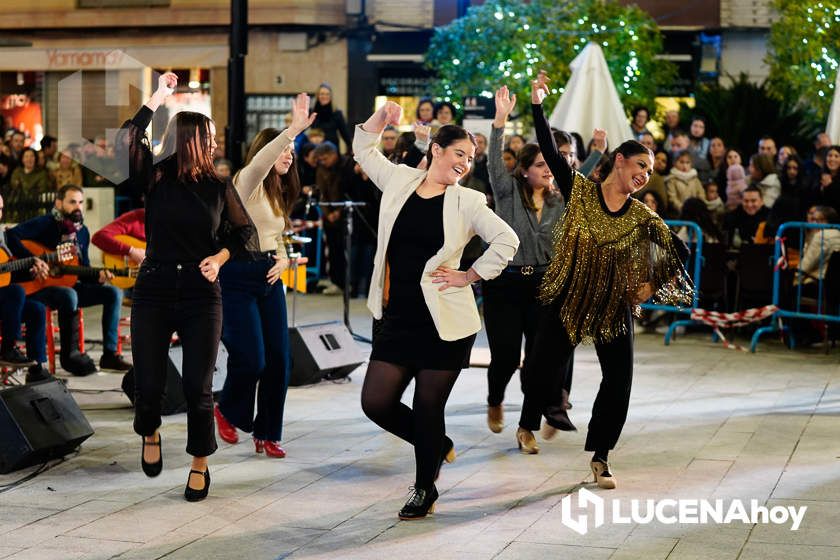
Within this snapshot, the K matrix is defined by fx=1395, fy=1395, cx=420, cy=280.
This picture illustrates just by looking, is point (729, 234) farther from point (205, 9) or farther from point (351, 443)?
point (205, 9)

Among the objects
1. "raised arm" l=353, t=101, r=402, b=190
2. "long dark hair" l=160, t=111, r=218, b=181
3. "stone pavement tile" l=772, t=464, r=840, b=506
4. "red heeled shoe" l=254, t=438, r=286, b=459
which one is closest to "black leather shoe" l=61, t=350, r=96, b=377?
"red heeled shoe" l=254, t=438, r=286, b=459

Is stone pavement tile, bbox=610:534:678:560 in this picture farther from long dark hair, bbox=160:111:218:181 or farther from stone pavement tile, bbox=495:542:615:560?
long dark hair, bbox=160:111:218:181

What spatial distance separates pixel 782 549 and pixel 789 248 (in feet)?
24.6

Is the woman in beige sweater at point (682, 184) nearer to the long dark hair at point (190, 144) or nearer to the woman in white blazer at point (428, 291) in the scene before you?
the woman in white blazer at point (428, 291)

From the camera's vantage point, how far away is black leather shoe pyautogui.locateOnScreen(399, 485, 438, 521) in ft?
21.6

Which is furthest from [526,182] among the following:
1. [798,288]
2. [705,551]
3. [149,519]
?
[798,288]

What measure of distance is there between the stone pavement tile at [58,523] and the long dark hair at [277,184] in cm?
201

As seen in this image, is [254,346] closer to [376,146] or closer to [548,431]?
[376,146]

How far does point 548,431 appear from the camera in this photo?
8414 millimetres

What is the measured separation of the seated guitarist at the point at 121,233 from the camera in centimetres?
1061

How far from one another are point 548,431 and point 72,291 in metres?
4.46

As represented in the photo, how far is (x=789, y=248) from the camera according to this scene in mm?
13156

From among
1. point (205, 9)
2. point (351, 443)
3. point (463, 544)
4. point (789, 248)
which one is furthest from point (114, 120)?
point (205, 9)

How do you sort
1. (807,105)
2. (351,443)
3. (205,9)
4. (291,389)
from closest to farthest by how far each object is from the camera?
(351,443) → (291,389) → (807,105) → (205,9)
